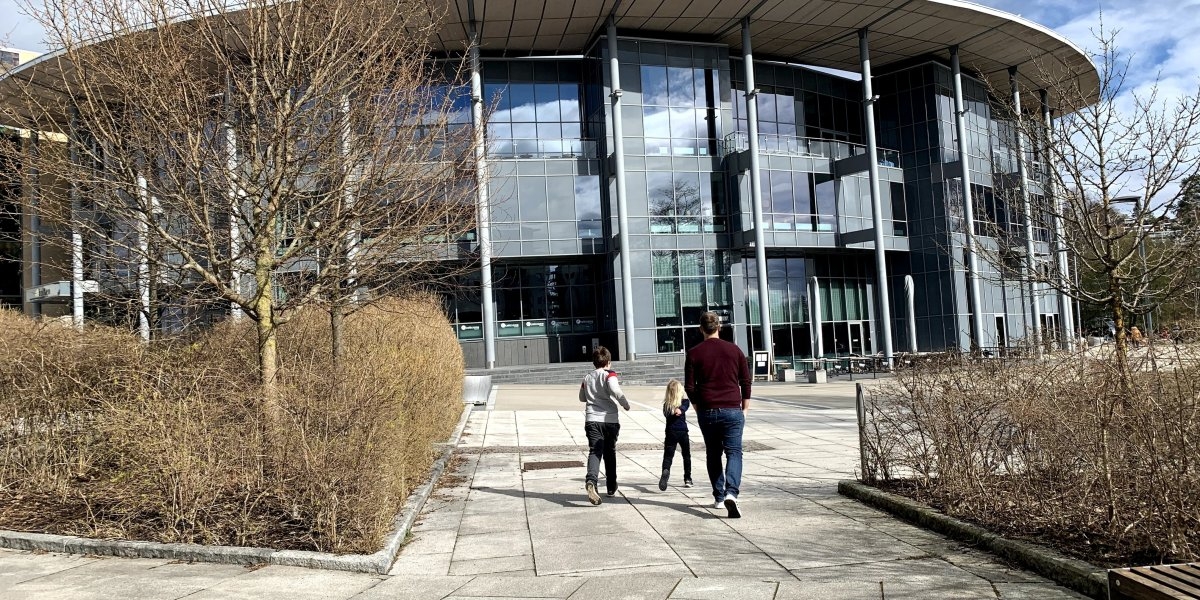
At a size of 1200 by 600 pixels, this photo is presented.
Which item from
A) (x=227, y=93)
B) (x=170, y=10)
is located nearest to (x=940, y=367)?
(x=227, y=93)

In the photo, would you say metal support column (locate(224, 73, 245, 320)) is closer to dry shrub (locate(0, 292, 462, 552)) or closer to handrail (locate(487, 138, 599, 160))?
dry shrub (locate(0, 292, 462, 552))

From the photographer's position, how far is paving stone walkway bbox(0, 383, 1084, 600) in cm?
504

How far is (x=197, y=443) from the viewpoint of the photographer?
6.54 meters

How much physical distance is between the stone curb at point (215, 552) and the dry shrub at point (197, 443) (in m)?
0.16

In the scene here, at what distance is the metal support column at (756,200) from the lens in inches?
1283

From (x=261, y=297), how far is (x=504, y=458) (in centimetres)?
458

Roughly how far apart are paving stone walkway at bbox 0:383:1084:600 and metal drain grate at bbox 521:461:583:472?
106 centimetres

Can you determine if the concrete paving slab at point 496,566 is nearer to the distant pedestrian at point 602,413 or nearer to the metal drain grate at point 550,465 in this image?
the distant pedestrian at point 602,413

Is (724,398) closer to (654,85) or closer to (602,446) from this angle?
(602,446)

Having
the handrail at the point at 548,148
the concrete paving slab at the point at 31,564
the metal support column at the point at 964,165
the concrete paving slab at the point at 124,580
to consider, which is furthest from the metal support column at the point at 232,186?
the metal support column at the point at 964,165

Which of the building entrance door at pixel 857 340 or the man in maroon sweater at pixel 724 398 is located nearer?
the man in maroon sweater at pixel 724 398

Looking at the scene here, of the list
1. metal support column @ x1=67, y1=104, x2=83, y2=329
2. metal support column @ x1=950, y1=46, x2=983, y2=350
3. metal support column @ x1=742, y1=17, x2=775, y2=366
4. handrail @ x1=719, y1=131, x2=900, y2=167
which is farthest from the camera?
metal support column @ x1=950, y1=46, x2=983, y2=350

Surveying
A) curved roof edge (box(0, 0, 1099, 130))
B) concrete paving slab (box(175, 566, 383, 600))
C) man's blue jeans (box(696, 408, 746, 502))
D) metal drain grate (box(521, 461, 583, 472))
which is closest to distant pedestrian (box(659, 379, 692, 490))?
man's blue jeans (box(696, 408, 746, 502))

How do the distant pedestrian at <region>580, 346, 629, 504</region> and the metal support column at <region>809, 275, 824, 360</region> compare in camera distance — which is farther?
the metal support column at <region>809, 275, 824, 360</region>
